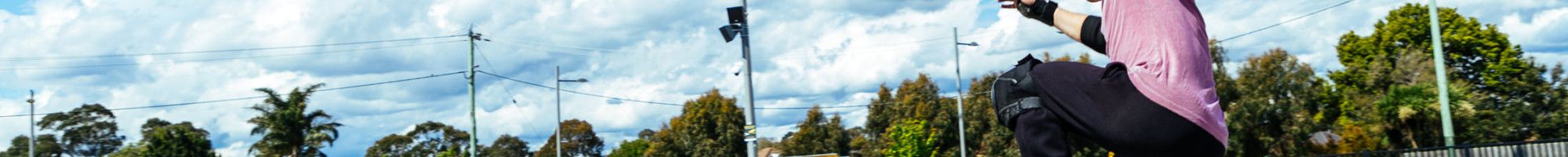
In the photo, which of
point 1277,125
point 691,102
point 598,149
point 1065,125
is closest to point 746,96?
point 1065,125

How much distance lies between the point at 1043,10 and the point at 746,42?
17711 millimetres

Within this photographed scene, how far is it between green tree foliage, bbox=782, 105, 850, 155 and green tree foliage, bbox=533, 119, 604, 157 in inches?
614

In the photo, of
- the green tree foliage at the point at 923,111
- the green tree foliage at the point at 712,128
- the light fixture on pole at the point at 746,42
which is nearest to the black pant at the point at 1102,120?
the light fixture on pole at the point at 746,42

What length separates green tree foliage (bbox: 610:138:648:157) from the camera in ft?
279

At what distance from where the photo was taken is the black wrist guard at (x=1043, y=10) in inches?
102

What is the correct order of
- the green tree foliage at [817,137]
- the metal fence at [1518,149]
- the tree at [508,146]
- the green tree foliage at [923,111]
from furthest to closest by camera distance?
the tree at [508,146] < the green tree foliage at [817,137] < the green tree foliage at [923,111] < the metal fence at [1518,149]

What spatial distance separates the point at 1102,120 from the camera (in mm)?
2314

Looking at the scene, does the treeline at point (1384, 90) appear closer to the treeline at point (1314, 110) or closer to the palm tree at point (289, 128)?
the treeline at point (1314, 110)

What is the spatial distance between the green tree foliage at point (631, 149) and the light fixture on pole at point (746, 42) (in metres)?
64.0

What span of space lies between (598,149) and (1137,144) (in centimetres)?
7610

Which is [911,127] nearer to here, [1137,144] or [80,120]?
[80,120]

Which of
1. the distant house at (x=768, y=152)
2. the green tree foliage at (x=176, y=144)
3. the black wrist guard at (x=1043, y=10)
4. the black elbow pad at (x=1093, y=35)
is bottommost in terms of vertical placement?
the black elbow pad at (x=1093, y=35)

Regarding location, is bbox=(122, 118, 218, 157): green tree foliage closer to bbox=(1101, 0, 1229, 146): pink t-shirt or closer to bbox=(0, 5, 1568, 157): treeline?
bbox=(0, 5, 1568, 157): treeline

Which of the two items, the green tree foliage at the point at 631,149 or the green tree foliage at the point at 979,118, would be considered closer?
the green tree foliage at the point at 979,118
